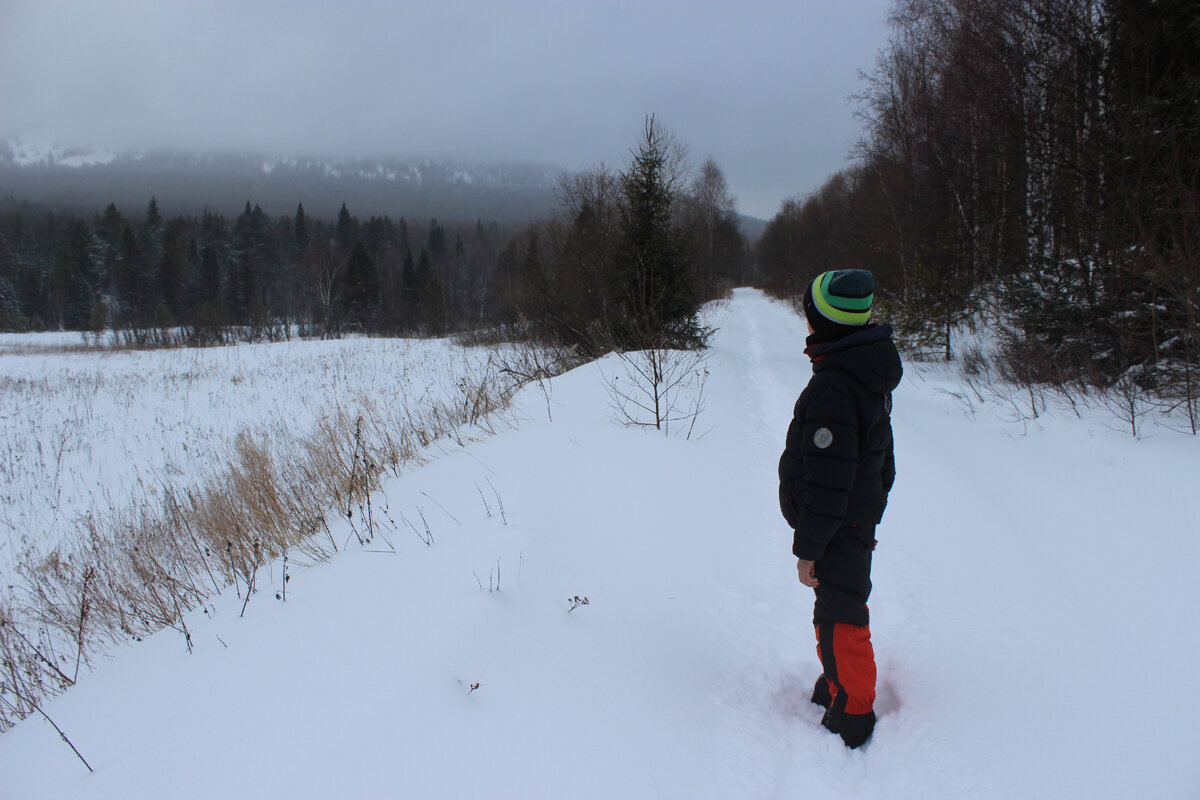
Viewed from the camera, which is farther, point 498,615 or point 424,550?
point 424,550

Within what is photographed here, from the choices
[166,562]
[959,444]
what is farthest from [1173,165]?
[166,562]

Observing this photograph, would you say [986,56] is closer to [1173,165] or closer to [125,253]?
[1173,165]

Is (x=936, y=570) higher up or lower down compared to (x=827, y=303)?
lower down

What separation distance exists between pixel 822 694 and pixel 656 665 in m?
0.75

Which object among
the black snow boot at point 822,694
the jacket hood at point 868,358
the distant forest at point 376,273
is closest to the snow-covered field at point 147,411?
the distant forest at point 376,273

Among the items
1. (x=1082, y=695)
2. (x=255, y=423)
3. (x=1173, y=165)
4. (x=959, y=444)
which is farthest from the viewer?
(x=255, y=423)

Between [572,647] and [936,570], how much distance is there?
2.51m

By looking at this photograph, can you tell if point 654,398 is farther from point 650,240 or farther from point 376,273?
point 376,273

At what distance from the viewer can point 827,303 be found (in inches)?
81.5

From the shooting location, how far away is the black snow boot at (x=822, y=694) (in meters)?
2.37

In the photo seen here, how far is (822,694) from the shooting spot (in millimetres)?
2379

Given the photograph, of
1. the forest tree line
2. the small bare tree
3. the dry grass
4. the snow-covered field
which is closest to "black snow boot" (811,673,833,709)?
the dry grass

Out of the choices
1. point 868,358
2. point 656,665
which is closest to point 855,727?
point 656,665

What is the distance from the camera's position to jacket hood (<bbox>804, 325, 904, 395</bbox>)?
2.01 metres
